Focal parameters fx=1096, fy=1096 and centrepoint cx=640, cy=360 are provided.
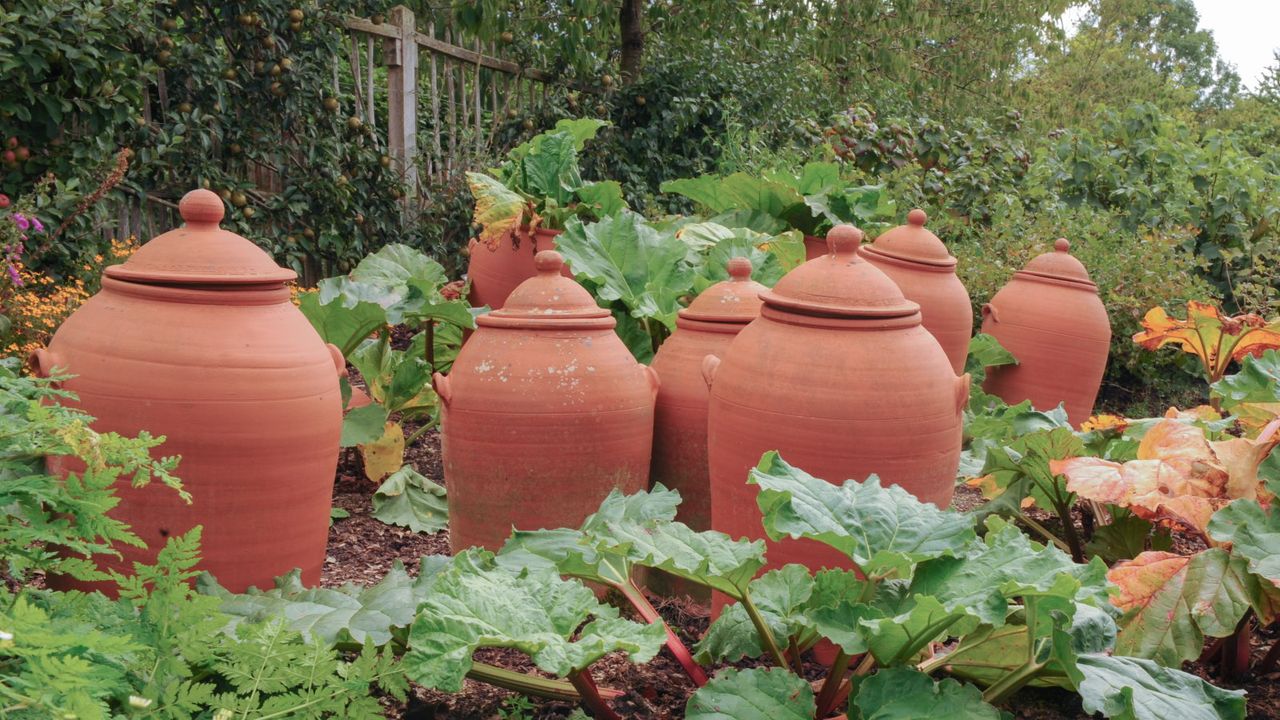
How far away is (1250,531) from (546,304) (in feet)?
5.54

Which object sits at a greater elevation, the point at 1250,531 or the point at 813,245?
the point at 813,245

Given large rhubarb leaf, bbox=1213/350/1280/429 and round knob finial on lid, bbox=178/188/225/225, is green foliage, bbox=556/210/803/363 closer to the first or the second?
round knob finial on lid, bbox=178/188/225/225

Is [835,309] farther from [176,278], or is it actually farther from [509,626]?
[176,278]

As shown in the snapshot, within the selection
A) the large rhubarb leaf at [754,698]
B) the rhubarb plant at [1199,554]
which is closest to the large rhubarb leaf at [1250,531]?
the rhubarb plant at [1199,554]

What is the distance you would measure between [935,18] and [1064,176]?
4296mm

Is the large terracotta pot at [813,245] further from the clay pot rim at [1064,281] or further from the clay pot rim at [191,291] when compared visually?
the clay pot rim at [191,291]

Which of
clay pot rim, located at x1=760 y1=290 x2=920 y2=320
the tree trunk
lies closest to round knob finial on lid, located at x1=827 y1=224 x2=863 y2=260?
clay pot rim, located at x1=760 y1=290 x2=920 y2=320

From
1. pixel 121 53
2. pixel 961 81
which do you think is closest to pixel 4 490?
pixel 121 53

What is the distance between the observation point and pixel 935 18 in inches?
444

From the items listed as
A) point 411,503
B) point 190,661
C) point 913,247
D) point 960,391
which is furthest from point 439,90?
point 190,661

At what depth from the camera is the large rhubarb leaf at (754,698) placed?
1.83 m

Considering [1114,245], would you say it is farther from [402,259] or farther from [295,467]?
[295,467]

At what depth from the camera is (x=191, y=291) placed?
2365 mm

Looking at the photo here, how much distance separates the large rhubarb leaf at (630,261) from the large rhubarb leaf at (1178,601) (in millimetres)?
1716
